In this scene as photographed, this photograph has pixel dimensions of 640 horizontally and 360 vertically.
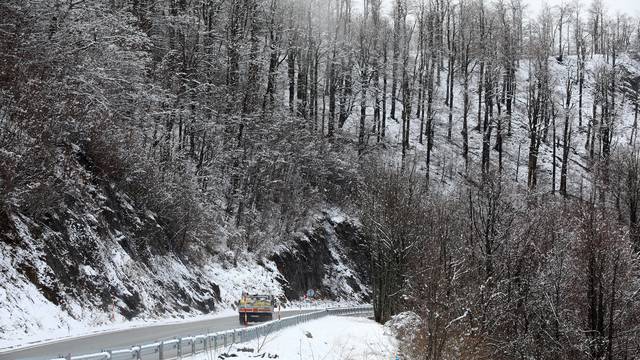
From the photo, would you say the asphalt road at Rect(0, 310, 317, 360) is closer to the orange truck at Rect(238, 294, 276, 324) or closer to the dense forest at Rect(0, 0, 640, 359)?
the orange truck at Rect(238, 294, 276, 324)

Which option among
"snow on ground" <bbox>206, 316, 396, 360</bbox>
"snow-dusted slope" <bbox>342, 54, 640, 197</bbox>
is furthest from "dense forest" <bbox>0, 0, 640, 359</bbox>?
"snow on ground" <bbox>206, 316, 396, 360</bbox>

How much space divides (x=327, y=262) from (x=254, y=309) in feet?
68.1

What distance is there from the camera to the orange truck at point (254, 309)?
28.9 metres

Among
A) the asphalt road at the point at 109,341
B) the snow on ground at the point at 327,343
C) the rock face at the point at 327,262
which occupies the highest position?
the asphalt road at the point at 109,341

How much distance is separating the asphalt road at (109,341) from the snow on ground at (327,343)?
2.56 m

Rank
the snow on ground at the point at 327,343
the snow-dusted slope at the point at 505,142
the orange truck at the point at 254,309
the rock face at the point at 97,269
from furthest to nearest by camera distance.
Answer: the snow-dusted slope at the point at 505,142 → the orange truck at the point at 254,309 → the snow on ground at the point at 327,343 → the rock face at the point at 97,269

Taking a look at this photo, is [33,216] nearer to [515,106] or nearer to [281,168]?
[281,168]

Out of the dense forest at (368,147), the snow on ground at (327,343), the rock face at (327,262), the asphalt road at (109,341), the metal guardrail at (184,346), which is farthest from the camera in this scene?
the rock face at (327,262)

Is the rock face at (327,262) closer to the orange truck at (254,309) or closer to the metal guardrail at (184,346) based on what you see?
the orange truck at (254,309)

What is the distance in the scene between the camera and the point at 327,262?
49.6 metres

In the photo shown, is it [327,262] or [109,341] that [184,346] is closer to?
[109,341]

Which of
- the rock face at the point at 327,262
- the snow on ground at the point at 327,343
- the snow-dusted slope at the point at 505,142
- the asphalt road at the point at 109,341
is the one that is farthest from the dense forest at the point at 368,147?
the asphalt road at the point at 109,341

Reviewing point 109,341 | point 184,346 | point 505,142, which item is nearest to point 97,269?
point 109,341

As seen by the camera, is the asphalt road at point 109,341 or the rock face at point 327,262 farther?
the rock face at point 327,262
